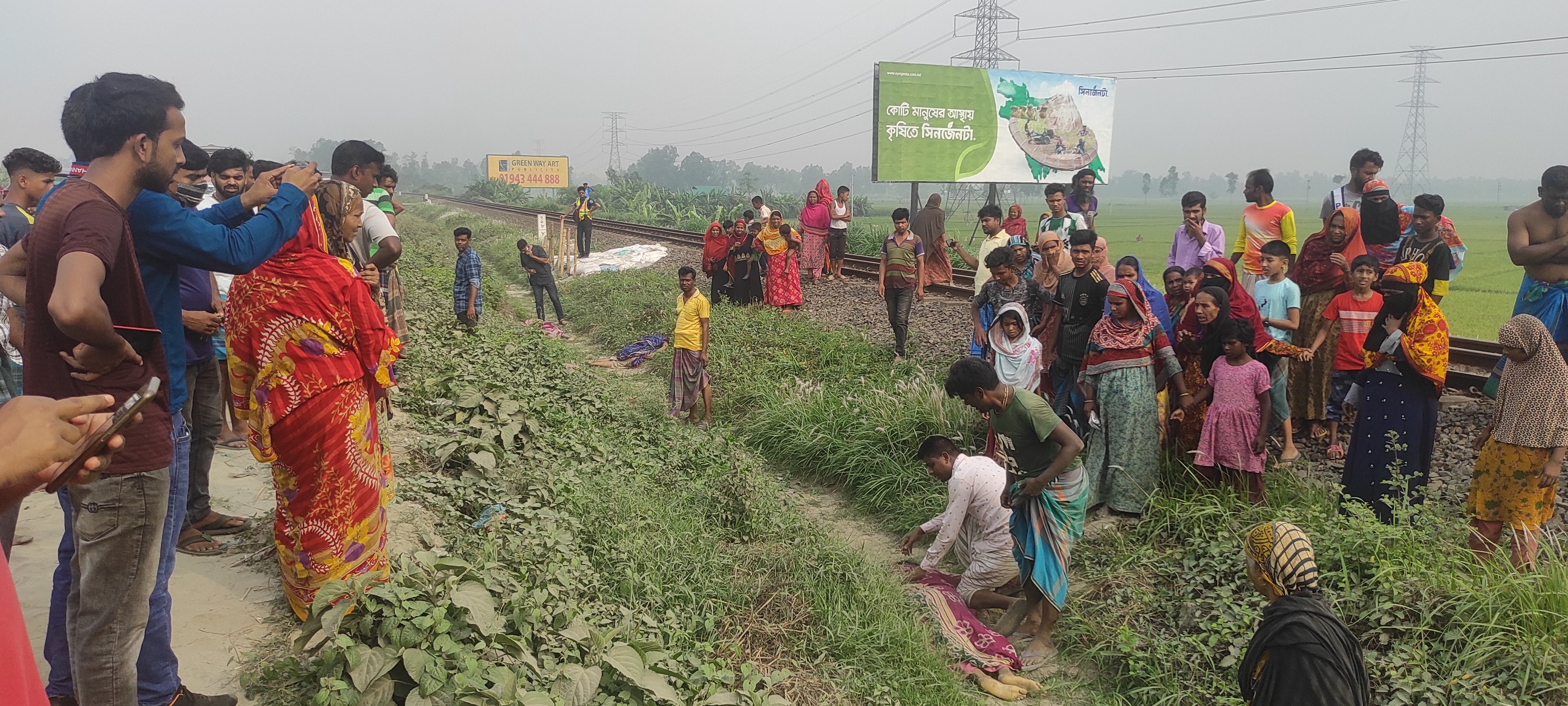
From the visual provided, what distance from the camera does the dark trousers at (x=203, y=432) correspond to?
386cm

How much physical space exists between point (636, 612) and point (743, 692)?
2.32ft

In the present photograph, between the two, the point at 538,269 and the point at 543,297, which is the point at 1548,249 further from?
the point at 543,297

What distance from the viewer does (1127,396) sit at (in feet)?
16.1

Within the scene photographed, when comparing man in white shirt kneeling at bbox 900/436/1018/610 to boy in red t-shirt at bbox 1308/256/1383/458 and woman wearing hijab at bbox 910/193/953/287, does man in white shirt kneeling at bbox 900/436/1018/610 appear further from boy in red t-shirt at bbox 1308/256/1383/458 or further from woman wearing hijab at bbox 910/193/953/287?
woman wearing hijab at bbox 910/193/953/287

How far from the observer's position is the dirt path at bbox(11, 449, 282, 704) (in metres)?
2.86

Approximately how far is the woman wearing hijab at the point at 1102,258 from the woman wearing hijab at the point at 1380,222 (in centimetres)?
185

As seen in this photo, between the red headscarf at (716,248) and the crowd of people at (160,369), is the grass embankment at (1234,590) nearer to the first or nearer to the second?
the crowd of people at (160,369)

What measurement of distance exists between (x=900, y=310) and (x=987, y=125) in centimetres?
1149

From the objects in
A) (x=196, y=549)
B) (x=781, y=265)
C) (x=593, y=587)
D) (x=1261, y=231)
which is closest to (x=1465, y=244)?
(x=781, y=265)

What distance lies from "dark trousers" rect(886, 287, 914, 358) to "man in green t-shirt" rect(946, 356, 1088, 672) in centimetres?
448

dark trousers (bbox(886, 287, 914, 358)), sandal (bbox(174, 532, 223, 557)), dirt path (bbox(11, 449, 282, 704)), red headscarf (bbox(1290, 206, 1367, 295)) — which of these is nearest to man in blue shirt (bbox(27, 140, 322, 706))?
dirt path (bbox(11, 449, 282, 704))

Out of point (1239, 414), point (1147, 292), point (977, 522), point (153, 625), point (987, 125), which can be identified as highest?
point (987, 125)

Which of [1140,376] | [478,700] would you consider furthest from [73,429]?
[1140,376]

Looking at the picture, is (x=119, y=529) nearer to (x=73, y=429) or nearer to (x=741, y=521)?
(x=73, y=429)
